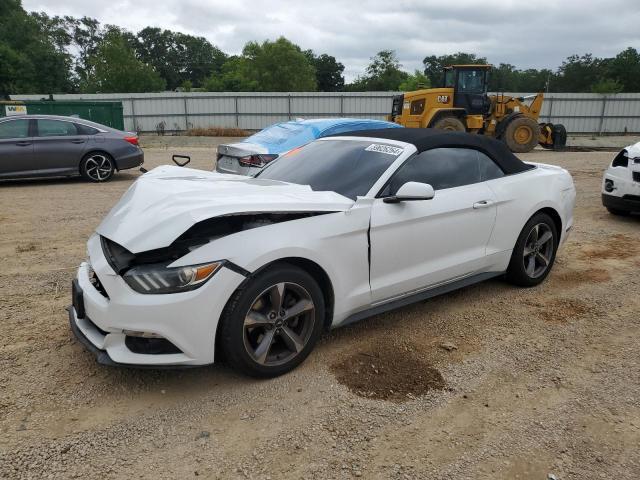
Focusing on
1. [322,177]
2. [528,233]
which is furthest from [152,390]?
[528,233]

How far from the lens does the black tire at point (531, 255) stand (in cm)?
459

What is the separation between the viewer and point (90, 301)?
3.00 meters

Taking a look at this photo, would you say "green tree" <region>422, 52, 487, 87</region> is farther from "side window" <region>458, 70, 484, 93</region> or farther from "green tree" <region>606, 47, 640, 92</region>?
"side window" <region>458, 70, 484, 93</region>

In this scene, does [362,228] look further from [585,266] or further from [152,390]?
[585,266]

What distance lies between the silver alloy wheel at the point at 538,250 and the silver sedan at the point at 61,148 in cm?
917

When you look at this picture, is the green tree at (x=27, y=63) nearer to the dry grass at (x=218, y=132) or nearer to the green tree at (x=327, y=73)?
the dry grass at (x=218, y=132)

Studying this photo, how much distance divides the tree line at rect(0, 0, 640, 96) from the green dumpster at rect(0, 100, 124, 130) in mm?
18926

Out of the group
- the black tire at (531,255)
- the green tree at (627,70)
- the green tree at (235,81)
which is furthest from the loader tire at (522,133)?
the green tree at (627,70)

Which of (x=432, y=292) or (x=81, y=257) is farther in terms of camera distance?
(x=81, y=257)

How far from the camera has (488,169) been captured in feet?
14.6

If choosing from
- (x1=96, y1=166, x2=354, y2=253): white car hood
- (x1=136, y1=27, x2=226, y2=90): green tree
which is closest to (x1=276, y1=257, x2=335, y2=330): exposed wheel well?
(x1=96, y1=166, x2=354, y2=253): white car hood

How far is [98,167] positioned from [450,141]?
8923mm

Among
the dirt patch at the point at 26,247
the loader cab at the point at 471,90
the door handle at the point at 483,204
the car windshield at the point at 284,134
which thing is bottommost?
the dirt patch at the point at 26,247

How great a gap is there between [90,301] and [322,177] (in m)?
1.84
